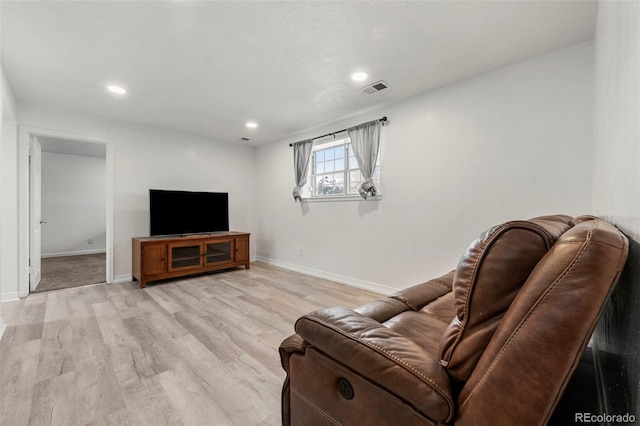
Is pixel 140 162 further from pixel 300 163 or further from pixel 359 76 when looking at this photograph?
pixel 359 76

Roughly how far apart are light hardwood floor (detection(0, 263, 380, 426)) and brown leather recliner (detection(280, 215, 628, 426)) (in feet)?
2.62

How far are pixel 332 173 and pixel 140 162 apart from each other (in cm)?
304

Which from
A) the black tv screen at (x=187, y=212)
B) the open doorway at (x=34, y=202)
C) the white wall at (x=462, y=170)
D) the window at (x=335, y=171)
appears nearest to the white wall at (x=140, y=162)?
the open doorway at (x=34, y=202)

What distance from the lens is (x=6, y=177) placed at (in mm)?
3240

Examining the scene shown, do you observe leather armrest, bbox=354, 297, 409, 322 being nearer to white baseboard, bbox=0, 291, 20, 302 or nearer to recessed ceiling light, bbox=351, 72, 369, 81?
recessed ceiling light, bbox=351, 72, 369, 81

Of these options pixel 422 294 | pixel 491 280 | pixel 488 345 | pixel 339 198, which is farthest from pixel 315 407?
pixel 339 198

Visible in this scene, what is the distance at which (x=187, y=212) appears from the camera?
447cm

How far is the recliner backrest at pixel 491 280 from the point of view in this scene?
2.34ft

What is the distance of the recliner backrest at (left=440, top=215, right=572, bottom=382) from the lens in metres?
0.71

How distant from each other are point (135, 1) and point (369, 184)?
2.75 m

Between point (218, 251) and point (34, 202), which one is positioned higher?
point (34, 202)

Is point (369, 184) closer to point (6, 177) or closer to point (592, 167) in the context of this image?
point (592, 167)

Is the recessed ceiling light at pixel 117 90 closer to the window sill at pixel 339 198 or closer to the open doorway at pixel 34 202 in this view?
the open doorway at pixel 34 202

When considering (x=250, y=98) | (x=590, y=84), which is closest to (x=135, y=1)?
(x=250, y=98)
